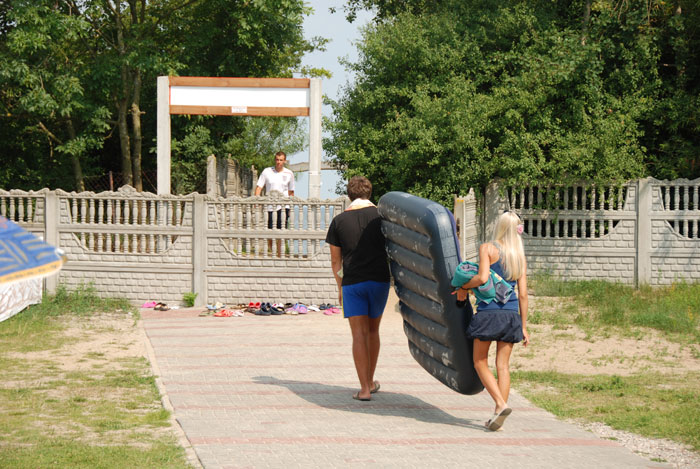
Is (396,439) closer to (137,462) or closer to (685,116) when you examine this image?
(137,462)

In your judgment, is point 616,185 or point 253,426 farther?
point 616,185

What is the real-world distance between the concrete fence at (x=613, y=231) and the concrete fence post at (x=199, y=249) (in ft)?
15.3

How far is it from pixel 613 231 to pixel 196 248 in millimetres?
7639

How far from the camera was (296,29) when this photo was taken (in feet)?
78.5

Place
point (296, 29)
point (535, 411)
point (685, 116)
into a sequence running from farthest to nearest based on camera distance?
point (296, 29) → point (685, 116) → point (535, 411)

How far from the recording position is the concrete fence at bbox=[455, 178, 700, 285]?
16.3m

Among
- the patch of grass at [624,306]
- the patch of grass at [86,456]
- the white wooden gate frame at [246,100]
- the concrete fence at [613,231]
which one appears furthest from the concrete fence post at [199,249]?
the patch of grass at [86,456]

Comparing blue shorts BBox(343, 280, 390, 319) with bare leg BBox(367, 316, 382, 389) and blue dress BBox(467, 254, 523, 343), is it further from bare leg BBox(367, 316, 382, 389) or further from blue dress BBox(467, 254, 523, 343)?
blue dress BBox(467, 254, 523, 343)

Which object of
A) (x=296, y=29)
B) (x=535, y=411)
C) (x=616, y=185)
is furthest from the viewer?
(x=296, y=29)

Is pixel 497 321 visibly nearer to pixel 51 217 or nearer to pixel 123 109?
pixel 51 217

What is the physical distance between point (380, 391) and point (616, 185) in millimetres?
9340

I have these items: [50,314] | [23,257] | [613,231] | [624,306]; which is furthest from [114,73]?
[23,257]

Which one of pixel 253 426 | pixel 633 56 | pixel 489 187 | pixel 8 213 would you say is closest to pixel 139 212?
pixel 8 213

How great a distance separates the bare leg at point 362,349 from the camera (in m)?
8.16
